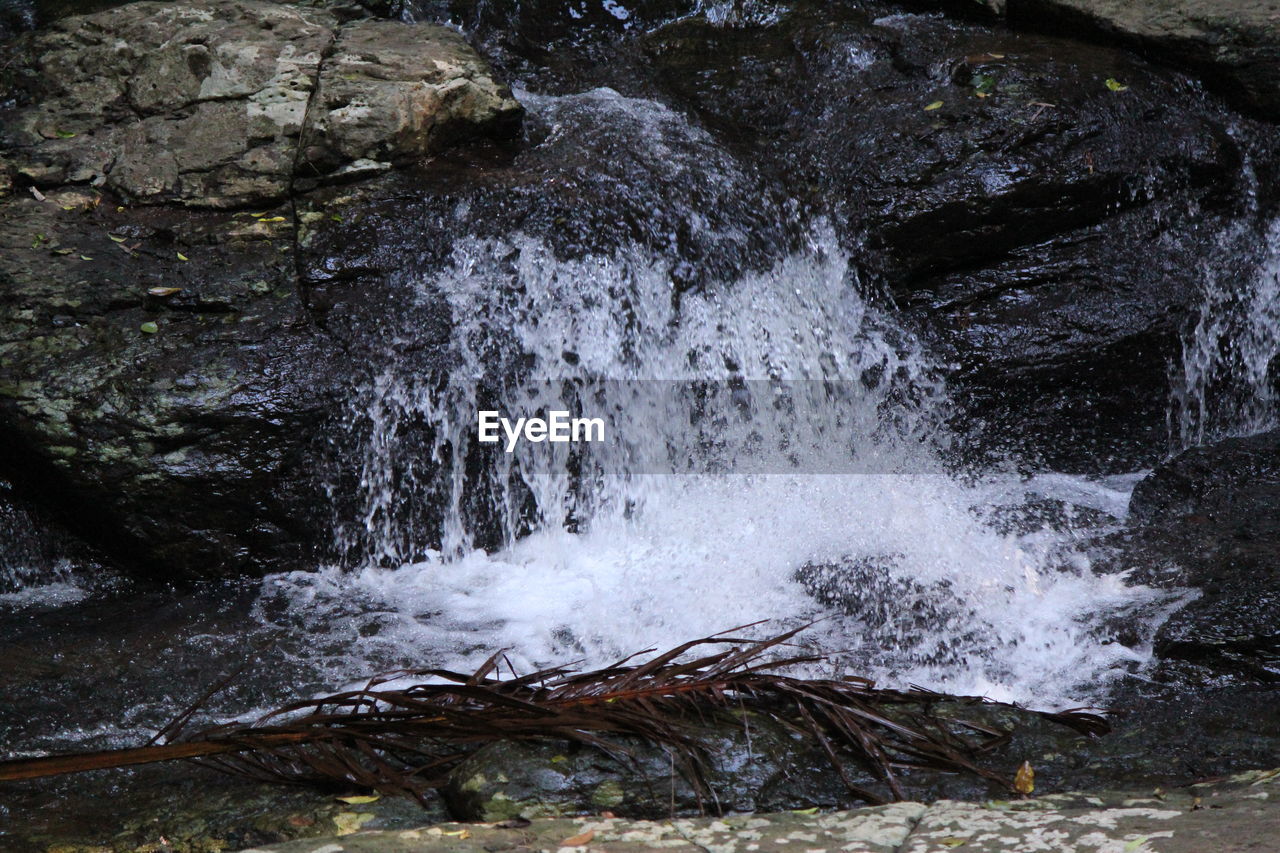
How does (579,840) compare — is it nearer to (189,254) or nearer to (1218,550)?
(1218,550)

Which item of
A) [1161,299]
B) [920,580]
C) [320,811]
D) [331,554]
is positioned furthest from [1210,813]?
[1161,299]

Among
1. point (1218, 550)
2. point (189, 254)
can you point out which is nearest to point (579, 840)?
point (1218, 550)

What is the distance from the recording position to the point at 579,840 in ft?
6.87

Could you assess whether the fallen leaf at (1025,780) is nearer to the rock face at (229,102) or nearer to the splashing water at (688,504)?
the splashing water at (688,504)

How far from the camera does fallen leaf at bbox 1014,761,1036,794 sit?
99.8 inches

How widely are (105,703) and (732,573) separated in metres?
2.60

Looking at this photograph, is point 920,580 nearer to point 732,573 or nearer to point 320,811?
point 732,573

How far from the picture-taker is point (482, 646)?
430 cm

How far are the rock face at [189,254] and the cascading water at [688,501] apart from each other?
0.42 meters

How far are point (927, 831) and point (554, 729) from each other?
0.84 metres

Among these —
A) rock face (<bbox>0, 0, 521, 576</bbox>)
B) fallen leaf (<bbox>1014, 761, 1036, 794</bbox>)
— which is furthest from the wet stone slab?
rock face (<bbox>0, 0, 521, 576</bbox>)

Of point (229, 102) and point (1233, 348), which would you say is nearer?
point (229, 102)

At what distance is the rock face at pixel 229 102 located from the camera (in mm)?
5855

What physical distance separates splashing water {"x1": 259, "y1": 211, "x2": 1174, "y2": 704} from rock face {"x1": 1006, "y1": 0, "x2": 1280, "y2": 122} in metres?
2.59
